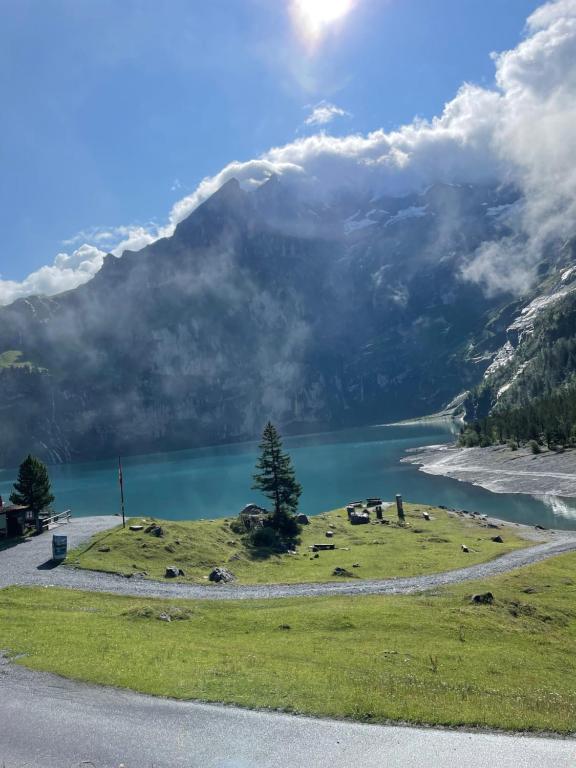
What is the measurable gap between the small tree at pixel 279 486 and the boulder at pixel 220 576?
21.8m

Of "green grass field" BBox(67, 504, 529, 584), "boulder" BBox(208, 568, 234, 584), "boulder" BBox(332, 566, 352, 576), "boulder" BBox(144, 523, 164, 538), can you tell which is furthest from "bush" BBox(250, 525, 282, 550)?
"boulder" BBox(208, 568, 234, 584)

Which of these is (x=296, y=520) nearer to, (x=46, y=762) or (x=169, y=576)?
(x=169, y=576)

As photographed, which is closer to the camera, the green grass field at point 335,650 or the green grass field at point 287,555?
the green grass field at point 335,650

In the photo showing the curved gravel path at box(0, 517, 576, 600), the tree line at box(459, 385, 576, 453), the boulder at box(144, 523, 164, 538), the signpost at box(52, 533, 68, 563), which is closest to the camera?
the curved gravel path at box(0, 517, 576, 600)

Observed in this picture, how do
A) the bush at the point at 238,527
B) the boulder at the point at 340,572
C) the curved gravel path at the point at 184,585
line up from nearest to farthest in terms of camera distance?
the curved gravel path at the point at 184,585 < the boulder at the point at 340,572 < the bush at the point at 238,527

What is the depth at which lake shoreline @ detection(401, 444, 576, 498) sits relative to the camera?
120 meters

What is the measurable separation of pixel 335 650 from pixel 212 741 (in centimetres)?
1117

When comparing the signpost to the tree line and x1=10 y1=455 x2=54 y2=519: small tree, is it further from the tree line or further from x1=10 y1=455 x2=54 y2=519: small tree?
the tree line

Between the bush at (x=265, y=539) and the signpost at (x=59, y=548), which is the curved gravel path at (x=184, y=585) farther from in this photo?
the bush at (x=265, y=539)

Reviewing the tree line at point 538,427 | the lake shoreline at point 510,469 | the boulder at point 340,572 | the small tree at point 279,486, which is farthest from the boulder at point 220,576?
the tree line at point 538,427

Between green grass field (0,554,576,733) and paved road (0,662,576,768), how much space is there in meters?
1.15

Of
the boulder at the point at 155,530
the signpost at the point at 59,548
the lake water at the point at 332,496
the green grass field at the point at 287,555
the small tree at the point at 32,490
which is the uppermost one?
the small tree at the point at 32,490

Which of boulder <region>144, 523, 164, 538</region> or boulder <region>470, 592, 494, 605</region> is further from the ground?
boulder <region>144, 523, 164, 538</region>

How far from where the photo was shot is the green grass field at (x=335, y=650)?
18016 millimetres
